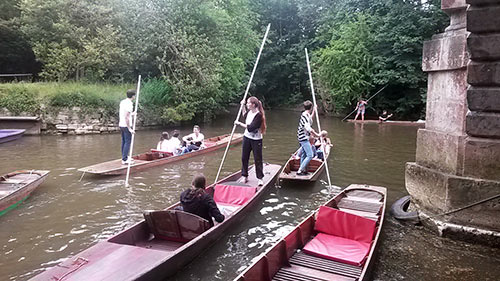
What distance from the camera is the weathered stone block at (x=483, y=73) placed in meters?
4.95

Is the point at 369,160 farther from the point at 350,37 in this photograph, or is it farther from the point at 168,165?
the point at 350,37

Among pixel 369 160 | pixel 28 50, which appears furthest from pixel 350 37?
pixel 28 50

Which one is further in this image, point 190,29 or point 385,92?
point 385,92

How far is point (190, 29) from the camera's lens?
1933 centimetres

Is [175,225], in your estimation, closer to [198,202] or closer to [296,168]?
[198,202]

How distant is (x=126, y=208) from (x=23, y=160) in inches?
224

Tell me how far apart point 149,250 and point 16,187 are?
423 centimetres

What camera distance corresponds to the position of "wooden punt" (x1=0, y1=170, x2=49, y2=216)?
6.61 metres

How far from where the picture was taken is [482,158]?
531 cm

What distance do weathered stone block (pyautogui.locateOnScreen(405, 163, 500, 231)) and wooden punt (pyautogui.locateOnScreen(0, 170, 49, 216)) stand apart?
6855mm

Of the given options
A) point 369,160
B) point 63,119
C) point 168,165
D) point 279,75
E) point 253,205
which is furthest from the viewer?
point 279,75

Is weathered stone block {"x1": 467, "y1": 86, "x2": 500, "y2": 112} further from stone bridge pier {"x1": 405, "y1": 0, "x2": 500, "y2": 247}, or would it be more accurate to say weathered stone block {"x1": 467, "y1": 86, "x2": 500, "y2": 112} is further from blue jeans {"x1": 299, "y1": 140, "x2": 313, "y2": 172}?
blue jeans {"x1": 299, "y1": 140, "x2": 313, "y2": 172}

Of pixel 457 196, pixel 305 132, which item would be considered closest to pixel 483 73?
pixel 457 196

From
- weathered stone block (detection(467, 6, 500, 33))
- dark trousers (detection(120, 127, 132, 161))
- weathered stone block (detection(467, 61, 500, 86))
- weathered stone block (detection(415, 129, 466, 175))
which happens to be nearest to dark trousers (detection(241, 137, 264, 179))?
weathered stone block (detection(415, 129, 466, 175))
